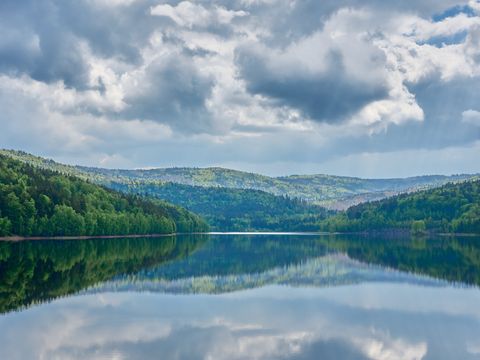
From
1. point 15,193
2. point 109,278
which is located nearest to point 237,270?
point 109,278

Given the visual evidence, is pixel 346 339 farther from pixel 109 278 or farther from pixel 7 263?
pixel 7 263

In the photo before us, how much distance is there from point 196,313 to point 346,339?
17002 millimetres

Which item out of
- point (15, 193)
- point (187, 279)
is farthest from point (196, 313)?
point (15, 193)

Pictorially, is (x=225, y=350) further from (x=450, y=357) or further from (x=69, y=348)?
(x=450, y=357)

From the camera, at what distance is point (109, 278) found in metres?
83.9

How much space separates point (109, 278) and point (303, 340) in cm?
4331

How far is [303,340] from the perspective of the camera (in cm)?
4647

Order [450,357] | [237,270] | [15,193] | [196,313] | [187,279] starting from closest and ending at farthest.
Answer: [450,357], [196,313], [187,279], [237,270], [15,193]

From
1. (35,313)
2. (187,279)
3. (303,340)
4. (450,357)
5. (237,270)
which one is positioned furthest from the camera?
(237,270)

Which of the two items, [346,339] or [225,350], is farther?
[346,339]

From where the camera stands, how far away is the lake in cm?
4359

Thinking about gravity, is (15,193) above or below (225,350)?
above

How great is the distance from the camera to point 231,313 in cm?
5947

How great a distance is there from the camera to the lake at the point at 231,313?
43.6m
